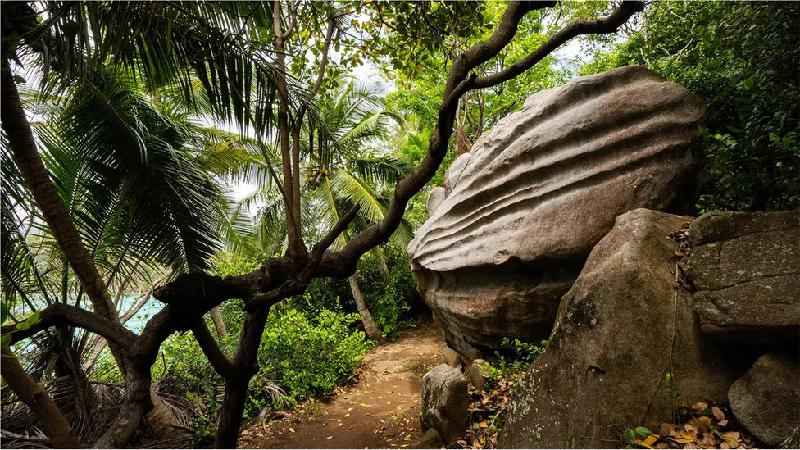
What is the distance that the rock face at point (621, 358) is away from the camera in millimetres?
2953

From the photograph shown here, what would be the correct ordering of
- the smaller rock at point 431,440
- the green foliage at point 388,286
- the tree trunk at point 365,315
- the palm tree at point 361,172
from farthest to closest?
the green foliage at point 388,286 → the tree trunk at point 365,315 → the palm tree at point 361,172 → the smaller rock at point 431,440

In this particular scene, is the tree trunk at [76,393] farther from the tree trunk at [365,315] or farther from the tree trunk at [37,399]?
the tree trunk at [365,315]

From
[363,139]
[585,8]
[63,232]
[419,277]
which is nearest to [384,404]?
[419,277]

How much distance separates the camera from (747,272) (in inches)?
118

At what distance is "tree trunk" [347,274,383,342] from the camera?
39.1ft

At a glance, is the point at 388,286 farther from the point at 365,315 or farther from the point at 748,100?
the point at 748,100

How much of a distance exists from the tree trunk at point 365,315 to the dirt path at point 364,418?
7.88 ft

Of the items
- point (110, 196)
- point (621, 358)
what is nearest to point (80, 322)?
point (110, 196)

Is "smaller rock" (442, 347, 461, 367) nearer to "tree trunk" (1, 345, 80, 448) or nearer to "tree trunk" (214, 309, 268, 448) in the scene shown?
"tree trunk" (214, 309, 268, 448)

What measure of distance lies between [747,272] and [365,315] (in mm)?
9914

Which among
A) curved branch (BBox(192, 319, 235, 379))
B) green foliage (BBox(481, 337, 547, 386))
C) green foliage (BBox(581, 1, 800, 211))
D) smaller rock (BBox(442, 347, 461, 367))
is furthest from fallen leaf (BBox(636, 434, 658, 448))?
smaller rock (BBox(442, 347, 461, 367))

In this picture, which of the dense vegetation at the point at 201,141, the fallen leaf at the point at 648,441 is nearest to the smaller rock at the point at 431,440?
the dense vegetation at the point at 201,141

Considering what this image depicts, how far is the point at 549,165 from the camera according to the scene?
191 inches

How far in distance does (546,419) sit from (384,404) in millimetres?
4365
